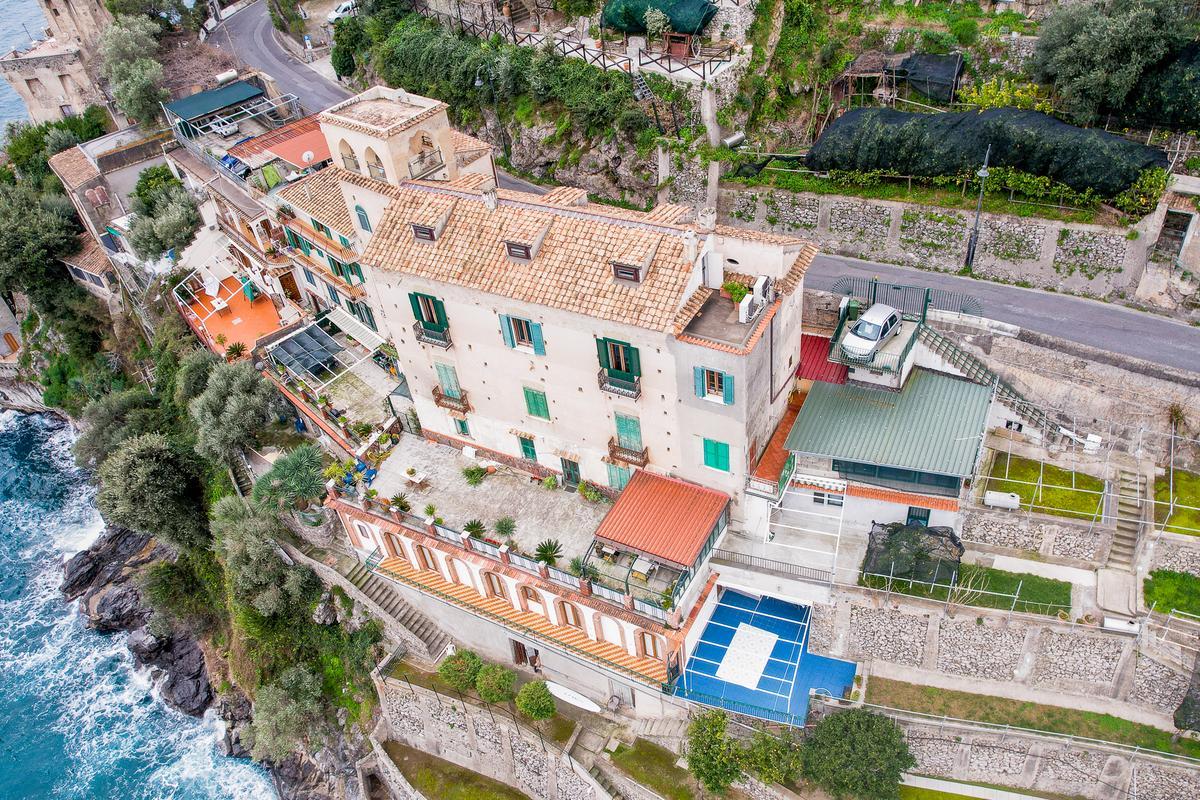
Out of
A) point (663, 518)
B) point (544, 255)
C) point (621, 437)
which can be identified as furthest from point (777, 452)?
point (544, 255)

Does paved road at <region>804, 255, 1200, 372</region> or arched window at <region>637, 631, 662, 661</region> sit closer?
arched window at <region>637, 631, 662, 661</region>

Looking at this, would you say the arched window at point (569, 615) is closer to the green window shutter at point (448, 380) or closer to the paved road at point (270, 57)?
the green window shutter at point (448, 380)

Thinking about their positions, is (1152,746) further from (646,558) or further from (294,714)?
(294,714)

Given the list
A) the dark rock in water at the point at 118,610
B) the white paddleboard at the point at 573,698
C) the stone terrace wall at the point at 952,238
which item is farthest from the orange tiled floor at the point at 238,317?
the stone terrace wall at the point at 952,238

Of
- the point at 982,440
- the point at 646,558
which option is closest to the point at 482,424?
the point at 646,558

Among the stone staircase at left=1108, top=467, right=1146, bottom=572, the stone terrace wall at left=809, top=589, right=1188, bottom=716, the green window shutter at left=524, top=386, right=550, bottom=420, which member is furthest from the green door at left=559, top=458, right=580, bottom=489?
the stone staircase at left=1108, top=467, right=1146, bottom=572

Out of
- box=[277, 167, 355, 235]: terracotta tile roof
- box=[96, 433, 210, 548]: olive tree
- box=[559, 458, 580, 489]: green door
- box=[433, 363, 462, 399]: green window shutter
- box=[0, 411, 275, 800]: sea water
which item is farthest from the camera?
box=[96, 433, 210, 548]: olive tree

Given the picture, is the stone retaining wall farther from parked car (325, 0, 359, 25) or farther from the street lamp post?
parked car (325, 0, 359, 25)
